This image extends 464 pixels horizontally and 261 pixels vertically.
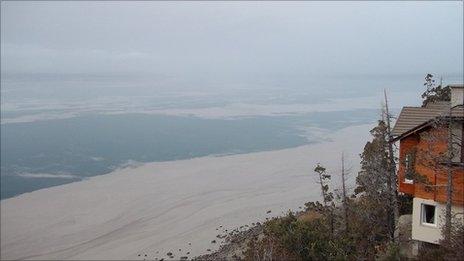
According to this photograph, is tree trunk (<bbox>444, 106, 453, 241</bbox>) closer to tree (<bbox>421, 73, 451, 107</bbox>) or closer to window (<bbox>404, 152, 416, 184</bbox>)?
window (<bbox>404, 152, 416, 184</bbox>)

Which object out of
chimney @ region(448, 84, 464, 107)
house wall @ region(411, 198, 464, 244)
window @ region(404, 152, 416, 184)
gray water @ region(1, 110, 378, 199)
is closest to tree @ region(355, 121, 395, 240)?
window @ region(404, 152, 416, 184)

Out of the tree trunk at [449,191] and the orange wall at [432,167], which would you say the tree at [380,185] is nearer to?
the orange wall at [432,167]

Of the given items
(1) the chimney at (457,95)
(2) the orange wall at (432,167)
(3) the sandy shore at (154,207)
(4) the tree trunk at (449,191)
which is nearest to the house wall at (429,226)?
(2) the orange wall at (432,167)

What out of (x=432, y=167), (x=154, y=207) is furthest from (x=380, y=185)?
(x=154, y=207)

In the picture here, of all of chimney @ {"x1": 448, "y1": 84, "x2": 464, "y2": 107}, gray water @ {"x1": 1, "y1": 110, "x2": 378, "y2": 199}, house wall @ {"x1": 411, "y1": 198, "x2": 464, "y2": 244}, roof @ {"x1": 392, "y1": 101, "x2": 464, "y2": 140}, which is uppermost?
chimney @ {"x1": 448, "y1": 84, "x2": 464, "y2": 107}

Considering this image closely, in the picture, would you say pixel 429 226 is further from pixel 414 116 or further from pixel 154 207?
pixel 154 207

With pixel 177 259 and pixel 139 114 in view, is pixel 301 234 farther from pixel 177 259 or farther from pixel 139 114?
pixel 139 114

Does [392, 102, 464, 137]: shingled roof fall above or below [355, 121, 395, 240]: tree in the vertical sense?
above
